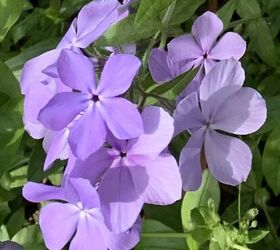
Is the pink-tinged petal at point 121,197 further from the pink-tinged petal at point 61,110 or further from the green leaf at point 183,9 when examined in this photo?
the green leaf at point 183,9

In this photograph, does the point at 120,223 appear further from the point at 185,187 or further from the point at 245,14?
the point at 245,14

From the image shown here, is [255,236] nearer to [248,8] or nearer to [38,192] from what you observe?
[38,192]

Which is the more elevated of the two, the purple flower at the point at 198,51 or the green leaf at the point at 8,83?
the purple flower at the point at 198,51

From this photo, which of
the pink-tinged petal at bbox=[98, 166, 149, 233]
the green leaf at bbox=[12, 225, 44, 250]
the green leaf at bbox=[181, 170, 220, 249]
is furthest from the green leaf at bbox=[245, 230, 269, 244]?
the green leaf at bbox=[12, 225, 44, 250]

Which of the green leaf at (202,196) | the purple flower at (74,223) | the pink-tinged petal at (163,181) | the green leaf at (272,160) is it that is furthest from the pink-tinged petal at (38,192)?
the green leaf at (272,160)

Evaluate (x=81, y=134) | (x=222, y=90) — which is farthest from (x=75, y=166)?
(x=222, y=90)

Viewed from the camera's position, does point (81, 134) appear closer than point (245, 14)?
Yes
